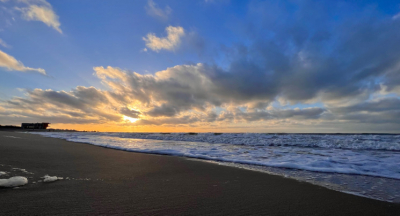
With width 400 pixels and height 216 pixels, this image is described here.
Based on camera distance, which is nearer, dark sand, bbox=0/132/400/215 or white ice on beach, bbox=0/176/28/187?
dark sand, bbox=0/132/400/215

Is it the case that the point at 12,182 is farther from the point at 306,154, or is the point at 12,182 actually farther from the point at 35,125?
the point at 35,125

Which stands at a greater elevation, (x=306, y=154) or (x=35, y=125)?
(x=35, y=125)

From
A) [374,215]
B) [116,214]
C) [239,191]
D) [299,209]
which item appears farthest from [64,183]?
[374,215]

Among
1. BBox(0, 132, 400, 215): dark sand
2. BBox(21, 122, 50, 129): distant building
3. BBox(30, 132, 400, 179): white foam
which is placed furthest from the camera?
BBox(21, 122, 50, 129): distant building

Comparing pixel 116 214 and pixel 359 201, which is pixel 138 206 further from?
pixel 359 201

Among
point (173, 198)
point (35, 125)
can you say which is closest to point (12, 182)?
point (173, 198)

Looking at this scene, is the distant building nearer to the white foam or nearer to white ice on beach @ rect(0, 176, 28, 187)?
the white foam

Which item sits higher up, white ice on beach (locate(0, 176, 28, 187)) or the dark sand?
white ice on beach (locate(0, 176, 28, 187))

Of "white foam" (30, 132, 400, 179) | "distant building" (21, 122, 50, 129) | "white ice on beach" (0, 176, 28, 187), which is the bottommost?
"white foam" (30, 132, 400, 179)

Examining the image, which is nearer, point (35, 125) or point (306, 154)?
point (306, 154)

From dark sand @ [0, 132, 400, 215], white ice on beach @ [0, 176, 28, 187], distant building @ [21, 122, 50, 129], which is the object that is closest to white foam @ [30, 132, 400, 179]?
dark sand @ [0, 132, 400, 215]

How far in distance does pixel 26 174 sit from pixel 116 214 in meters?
2.38

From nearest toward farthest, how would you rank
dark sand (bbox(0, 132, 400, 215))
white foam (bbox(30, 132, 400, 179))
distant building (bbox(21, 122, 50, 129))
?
dark sand (bbox(0, 132, 400, 215)) → white foam (bbox(30, 132, 400, 179)) → distant building (bbox(21, 122, 50, 129))

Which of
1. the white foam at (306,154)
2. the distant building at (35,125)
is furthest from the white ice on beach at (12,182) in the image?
the distant building at (35,125)
